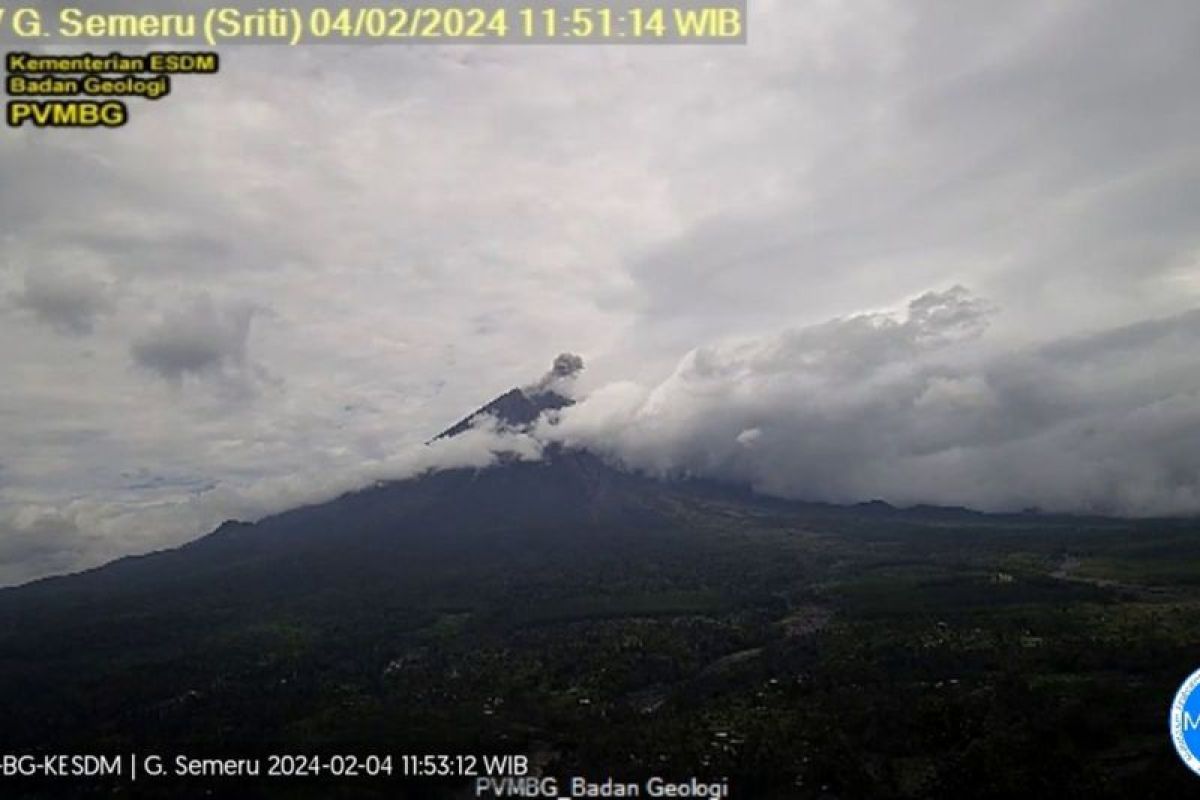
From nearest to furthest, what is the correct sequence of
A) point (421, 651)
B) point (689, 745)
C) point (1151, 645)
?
1. point (689, 745)
2. point (1151, 645)
3. point (421, 651)

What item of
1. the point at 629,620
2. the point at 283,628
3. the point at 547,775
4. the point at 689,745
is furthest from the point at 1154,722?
the point at 283,628

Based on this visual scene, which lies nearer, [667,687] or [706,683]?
[706,683]

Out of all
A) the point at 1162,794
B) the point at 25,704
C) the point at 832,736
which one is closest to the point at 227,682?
the point at 25,704

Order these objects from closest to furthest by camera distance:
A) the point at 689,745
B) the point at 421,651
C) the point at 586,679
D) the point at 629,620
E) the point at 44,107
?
the point at 44,107
the point at 689,745
the point at 586,679
the point at 421,651
the point at 629,620

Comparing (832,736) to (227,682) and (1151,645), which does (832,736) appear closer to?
(1151,645)

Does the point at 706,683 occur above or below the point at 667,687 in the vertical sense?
above

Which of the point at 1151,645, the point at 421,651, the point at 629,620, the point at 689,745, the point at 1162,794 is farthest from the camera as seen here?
the point at 629,620

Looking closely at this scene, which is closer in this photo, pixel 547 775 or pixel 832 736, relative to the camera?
pixel 547 775

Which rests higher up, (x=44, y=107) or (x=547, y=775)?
(x=44, y=107)

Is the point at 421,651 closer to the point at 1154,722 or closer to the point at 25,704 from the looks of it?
the point at 25,704
